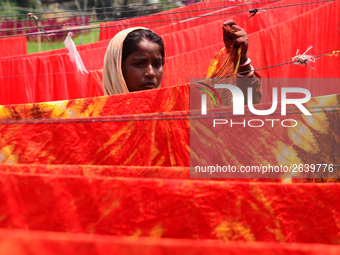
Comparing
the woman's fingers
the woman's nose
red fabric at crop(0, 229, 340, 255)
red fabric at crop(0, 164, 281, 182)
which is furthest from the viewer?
the woman's nose

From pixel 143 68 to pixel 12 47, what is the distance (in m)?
2.43

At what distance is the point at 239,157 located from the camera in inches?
20.5

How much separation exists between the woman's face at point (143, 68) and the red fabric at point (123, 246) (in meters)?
0.69

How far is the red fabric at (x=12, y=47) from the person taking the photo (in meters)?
2.69

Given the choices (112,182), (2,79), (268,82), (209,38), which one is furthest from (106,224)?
(2,79)

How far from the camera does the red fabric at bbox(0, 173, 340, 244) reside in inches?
13.0

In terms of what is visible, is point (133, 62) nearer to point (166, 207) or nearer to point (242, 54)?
point (242, 54)

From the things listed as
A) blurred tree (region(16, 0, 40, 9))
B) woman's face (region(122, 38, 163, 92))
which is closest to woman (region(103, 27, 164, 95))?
woman's face (region(122, 38, 163, 92))

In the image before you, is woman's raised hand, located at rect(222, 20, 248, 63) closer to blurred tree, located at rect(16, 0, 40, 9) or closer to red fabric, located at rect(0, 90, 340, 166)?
red fabric, located at rect(0, 90, 340, 166)

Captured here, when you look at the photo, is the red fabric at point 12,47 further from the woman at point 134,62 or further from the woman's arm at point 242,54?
the woman's arm at point 242,54

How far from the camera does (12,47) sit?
273 cm

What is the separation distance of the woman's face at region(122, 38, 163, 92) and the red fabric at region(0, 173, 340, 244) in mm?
612

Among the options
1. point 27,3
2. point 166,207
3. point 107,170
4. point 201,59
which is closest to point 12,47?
Answer: point 201,59

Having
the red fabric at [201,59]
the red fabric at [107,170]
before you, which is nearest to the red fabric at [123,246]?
the red fabric at [107,170]
